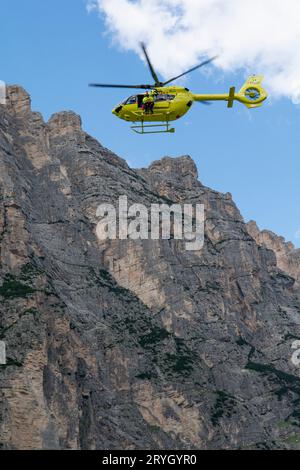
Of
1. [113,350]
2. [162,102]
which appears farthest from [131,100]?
[113,350]

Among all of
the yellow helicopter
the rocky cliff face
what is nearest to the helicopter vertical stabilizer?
the yellow helicopter

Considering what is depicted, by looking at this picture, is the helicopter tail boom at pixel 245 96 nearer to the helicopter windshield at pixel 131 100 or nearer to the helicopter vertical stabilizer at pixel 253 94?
the helicopter vertical stabilizer at pixel 253 94

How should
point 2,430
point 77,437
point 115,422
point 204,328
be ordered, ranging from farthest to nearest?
point 204,328
point 115,422
point 77,437
point 2,430

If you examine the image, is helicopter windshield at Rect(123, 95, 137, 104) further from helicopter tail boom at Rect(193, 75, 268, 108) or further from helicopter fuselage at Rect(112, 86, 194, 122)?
helicopter tail boom at Rect(193, 75, 268, 108)

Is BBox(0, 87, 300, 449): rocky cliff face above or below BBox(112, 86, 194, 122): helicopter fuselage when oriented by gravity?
below

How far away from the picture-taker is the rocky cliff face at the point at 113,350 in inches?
5364

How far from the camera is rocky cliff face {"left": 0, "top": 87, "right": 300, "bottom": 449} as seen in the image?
447ft

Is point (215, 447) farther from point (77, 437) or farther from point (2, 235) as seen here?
point (2, 235)

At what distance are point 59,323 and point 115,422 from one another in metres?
18.4

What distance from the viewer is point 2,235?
161m

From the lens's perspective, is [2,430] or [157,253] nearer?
[2,430]

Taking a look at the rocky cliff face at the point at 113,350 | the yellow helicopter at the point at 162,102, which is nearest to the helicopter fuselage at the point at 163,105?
the yellow helicopter at the point at 162,102

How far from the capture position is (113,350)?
163 m

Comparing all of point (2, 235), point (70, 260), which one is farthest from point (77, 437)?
point (70, 260)
